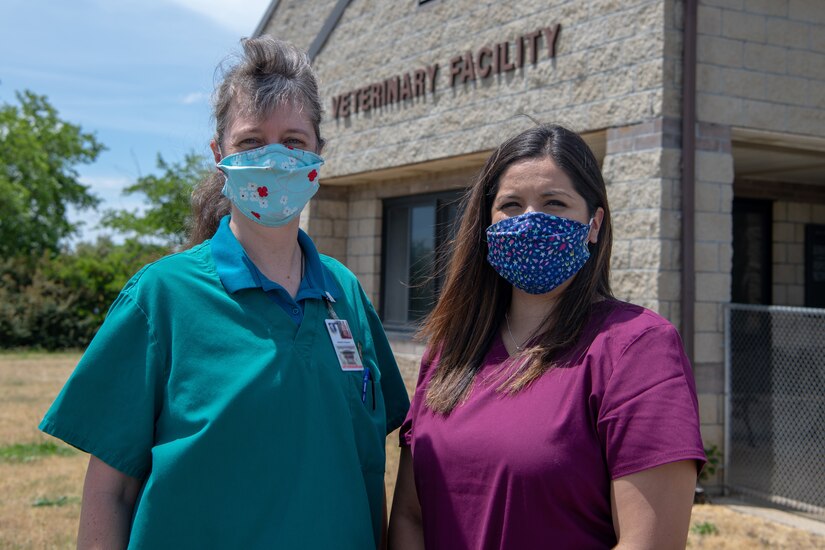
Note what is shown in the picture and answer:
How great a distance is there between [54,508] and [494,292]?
4930 mm

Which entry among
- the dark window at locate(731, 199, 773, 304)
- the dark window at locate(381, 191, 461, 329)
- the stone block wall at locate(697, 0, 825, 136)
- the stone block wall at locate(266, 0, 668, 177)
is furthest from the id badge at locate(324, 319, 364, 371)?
the dark window at locate(731, 199, 773, 304)

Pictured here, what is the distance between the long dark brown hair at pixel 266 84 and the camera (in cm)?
215

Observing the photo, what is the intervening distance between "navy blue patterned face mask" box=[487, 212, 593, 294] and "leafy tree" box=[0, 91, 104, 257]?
28.1 m

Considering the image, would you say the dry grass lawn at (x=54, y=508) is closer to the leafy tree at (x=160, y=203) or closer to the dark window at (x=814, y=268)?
the dark window at (x=814, y=268)

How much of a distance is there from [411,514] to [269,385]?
2.14 feet

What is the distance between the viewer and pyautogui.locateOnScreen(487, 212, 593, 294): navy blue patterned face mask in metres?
2.26

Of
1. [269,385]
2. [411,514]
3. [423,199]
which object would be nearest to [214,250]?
[269,385]

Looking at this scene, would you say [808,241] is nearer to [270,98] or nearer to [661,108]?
[661,108]

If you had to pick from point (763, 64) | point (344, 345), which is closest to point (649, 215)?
point (763, 64)

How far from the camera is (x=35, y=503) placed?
20.6ft

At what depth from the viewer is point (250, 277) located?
2088 mm

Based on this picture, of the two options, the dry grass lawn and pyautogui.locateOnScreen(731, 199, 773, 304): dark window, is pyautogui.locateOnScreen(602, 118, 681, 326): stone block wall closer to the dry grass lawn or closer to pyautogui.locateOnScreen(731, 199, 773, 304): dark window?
the dry grass lawn

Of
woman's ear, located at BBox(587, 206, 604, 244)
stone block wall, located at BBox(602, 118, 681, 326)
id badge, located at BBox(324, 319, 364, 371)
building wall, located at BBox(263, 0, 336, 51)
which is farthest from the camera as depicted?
building wall, located at BBox(263, 0, 336, 51)

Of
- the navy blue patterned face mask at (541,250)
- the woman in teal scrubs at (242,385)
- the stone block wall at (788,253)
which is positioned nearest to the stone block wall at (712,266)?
the stone block wall at (788,253)
